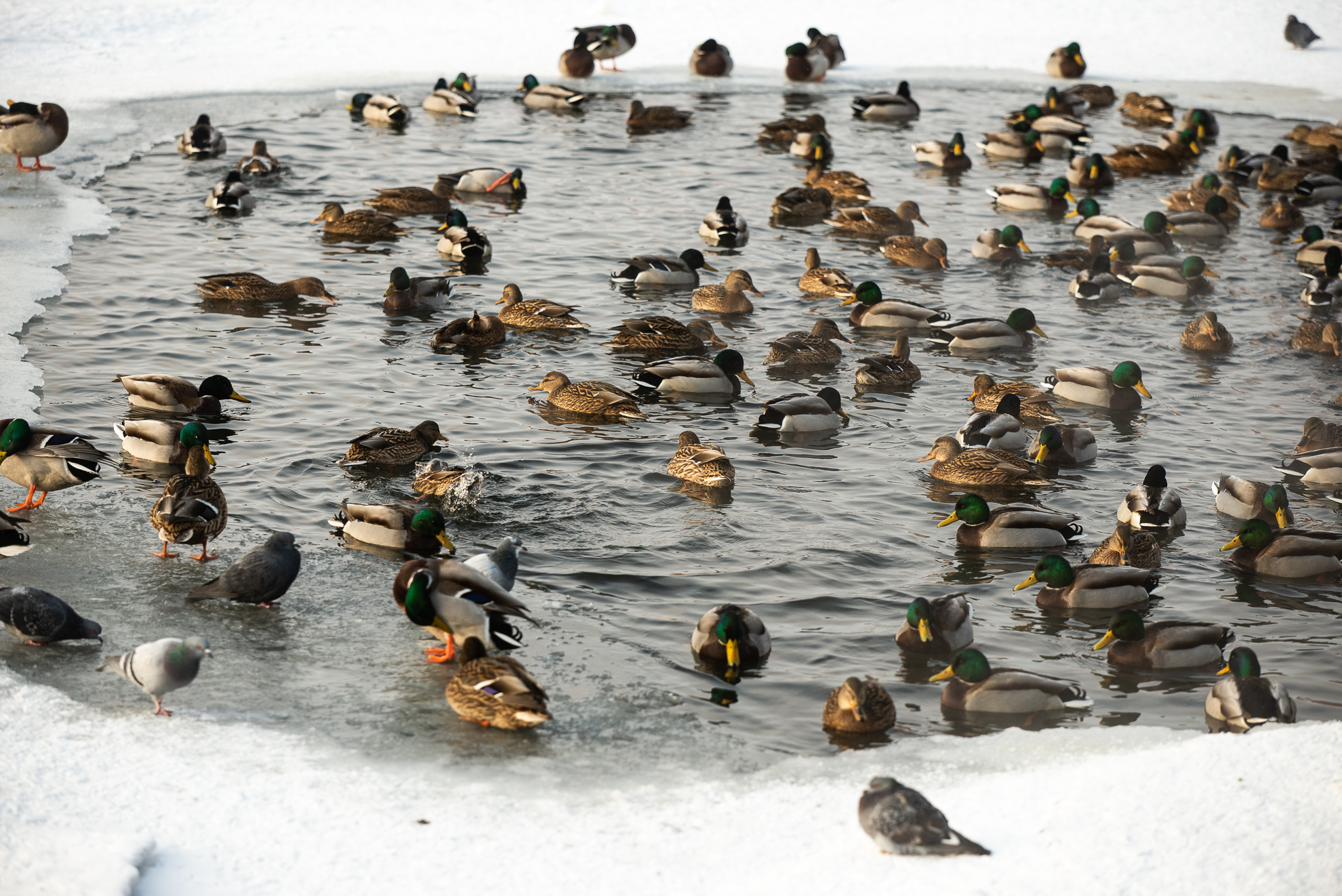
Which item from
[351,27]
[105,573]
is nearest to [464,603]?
[105,573]

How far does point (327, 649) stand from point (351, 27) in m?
24.7

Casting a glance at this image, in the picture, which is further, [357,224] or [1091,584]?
[357,224]

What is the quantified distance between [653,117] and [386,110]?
471 cm

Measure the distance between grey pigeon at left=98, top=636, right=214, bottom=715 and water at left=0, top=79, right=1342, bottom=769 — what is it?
29 centimetres

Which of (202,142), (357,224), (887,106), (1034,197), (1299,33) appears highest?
(1299,33)

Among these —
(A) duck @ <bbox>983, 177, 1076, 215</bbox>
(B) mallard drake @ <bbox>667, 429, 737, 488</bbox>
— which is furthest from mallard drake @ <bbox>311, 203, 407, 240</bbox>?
(A) duck @ <bbox>983, 177, 1076, 215</bbox>

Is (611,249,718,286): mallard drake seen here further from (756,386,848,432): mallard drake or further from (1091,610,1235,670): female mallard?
(1091,610,1235,670): female mallard

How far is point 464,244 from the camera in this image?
17391mm

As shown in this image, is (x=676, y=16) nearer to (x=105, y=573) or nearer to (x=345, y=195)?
(x=345, y=195)

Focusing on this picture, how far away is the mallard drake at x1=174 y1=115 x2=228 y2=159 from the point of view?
20.9 meters

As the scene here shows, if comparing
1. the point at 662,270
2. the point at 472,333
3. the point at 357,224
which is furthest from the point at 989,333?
the point at 357,224

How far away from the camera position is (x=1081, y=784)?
22.5 feet

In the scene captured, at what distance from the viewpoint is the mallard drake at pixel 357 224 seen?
1811cm

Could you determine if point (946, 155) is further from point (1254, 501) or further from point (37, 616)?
point (37, 616)
